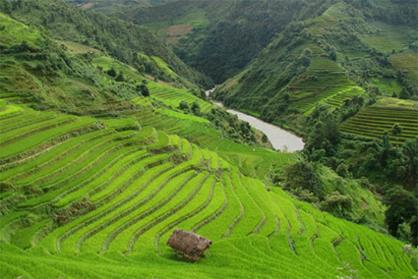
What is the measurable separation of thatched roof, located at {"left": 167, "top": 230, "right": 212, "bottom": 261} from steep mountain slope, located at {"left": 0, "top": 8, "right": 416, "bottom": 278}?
0.54 meters

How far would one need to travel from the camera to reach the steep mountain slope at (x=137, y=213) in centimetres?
2077

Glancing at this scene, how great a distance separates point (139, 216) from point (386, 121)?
50739 millimetres

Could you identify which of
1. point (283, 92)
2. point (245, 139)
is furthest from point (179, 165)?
point (283, 92)

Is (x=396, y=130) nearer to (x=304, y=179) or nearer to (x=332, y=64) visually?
(x=304, y=179)

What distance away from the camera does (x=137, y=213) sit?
85.4ft

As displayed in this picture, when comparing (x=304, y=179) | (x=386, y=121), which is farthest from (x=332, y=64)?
(x=304, y=179)

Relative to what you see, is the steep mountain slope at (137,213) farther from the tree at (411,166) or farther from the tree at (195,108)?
the tree at (195,108)

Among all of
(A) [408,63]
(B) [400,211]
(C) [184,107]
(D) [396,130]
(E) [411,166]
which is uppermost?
(A) [408,63]

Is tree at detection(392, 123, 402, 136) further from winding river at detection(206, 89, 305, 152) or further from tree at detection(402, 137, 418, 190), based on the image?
winding river at detection(206, 89, 305, 152)

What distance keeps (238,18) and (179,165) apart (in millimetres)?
137926

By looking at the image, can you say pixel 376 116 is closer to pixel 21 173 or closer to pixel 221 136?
pixel 221 136

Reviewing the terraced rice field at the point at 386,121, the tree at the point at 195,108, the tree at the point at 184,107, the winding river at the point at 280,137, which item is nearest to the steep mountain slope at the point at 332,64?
the winding river at the point at 280,137

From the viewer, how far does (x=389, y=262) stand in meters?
29.8

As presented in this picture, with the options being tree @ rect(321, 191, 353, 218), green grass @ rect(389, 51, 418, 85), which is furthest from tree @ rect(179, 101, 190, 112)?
green grass @ rect(389, 51, 418, 85)
